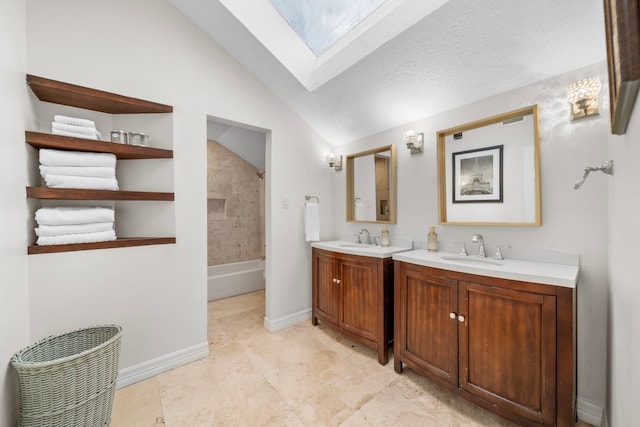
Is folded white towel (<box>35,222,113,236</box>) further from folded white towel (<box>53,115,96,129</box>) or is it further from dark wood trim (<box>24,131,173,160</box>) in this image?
folded white towel (<box>53,115,96,129</box>)

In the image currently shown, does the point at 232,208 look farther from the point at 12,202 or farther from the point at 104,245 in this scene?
the point at 12,202

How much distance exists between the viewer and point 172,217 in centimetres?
187

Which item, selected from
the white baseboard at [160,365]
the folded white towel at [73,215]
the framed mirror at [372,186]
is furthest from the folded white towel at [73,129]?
the framed mirror at [372,186]

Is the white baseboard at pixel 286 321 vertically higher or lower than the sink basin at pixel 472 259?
lower

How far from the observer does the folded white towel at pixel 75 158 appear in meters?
1.44

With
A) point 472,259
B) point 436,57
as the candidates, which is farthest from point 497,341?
point 436,57

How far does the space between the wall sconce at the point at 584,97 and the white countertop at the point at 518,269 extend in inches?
32.7

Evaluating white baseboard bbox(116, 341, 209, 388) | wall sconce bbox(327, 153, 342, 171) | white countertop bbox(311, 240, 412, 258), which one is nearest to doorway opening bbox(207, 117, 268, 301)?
wall sconce bbox(327, 153, 342, 171)

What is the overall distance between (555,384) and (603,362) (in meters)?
0.44

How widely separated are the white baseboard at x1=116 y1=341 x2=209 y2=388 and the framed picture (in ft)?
7.56

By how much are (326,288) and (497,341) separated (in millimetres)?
1349

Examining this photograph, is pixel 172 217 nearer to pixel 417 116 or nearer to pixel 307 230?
pixel 307 230

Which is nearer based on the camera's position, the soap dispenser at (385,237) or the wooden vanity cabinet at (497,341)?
the wooden vanity cabinet at (497,341)

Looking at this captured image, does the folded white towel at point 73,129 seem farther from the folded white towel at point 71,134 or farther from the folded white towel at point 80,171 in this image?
the folded white towel at point 80,171
